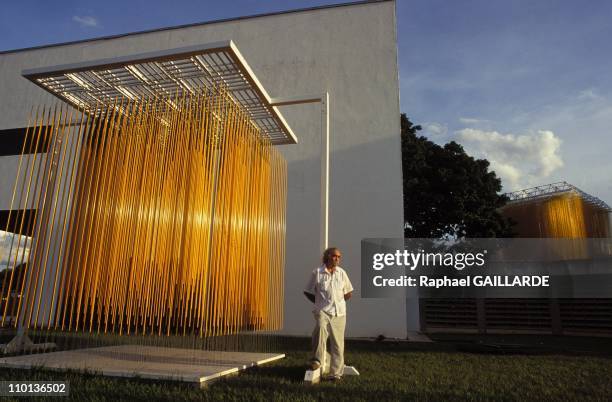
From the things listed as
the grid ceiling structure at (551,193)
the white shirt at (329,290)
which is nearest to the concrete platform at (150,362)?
the white shirt at (329,290)

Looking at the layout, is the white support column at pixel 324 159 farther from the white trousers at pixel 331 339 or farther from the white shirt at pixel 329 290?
the white trousers at pixel 331 339

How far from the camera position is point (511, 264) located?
11.2 metres

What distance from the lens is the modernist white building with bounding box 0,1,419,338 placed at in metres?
8.13

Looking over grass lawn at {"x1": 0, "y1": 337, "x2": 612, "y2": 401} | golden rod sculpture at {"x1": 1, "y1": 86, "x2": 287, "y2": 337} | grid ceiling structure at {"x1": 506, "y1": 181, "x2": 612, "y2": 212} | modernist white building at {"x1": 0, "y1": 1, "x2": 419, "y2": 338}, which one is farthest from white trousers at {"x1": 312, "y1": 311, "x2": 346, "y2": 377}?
grid ceiling structure at {"x1": 506, "y1": 181, "x2": 612, "y2": 212}

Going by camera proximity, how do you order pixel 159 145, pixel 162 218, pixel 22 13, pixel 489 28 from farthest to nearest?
pixel 489 28, pixel 22 13, pixel 159 145, pixel 162 218

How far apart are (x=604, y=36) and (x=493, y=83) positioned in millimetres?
1865

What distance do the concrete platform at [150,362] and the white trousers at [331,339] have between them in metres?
0.78

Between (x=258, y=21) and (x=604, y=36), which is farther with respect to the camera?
(x=258, y=21)

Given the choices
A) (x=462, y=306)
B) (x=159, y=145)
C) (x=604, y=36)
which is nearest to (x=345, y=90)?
(x=604, y=36)

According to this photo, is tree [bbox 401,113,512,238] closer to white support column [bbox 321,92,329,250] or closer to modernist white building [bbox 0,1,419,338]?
modernist white building [bbox 0,1,419,338]

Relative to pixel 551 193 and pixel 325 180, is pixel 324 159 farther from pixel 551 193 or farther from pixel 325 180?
pixel 551 193

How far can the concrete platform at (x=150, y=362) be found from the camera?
11.5ft

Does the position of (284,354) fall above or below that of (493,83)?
below

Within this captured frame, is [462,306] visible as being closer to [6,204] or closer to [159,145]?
[159,145]
